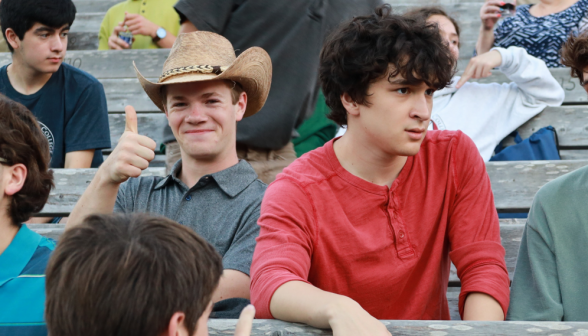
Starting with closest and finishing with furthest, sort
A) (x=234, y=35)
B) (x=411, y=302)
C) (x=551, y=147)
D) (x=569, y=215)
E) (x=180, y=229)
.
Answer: (x=180, y=229), (x=569, y=215), (x=411, y=302), (x=234, y=35), (x=551, y=147)

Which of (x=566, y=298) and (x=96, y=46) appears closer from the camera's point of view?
(x=566, y=298)

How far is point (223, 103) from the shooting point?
2.00 meters

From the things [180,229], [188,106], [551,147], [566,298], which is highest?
[180,229]

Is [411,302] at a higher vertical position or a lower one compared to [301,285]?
lower

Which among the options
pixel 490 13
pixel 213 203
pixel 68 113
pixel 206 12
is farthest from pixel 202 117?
pixel 490 13

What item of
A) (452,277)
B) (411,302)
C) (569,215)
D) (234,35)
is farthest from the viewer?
(234,35)

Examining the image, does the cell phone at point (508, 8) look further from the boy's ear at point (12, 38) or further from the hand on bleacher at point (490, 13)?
the boy's ear at point (12, 38)

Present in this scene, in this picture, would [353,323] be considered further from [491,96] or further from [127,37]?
[127,37]

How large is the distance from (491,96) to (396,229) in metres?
1.59

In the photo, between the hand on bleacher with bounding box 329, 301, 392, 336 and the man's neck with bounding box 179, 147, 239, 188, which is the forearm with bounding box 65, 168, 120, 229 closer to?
the man's neck with bounding box 179, 147, 239, 188

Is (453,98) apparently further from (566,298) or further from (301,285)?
(301,285)

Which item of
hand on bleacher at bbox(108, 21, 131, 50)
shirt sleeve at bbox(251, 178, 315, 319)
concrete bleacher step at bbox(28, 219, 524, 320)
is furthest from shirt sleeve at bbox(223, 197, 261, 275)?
hand on bleacher at bbox(108, 21, 131, 50)

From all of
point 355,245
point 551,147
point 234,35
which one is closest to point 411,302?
point 355,245

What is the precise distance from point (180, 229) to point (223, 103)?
108cm
